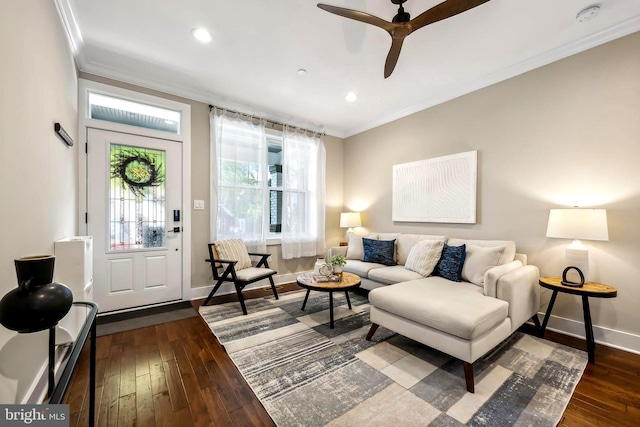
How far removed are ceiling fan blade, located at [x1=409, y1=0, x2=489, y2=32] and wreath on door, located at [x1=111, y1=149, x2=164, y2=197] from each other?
321 cm

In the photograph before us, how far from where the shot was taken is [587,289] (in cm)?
215

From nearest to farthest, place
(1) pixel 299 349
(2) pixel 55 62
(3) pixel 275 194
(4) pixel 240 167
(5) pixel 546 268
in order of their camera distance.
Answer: (2) pixel 55 62, (1) pixel 299 349, (5) pixel 546 268, (4) pixel 240 167, (3) pixel 275 194

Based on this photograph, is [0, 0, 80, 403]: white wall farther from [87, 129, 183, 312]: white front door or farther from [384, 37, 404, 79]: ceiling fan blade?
[384, 37, 404, 79]: ceiling fan blade

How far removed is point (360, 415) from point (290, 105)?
3.81m

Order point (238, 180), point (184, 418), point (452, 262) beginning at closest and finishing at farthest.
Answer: point (184, 418) → point (452, 262) → point (238, 180)

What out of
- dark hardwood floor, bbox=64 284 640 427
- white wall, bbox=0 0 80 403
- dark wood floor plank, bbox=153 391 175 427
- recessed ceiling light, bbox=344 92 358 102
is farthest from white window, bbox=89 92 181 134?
dark wood floor plank, bbox=153 391 175 427

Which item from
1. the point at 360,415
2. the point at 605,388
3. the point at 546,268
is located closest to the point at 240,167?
the point at 360,415

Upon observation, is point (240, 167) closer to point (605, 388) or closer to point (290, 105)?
point (290, 105)

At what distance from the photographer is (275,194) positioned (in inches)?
171

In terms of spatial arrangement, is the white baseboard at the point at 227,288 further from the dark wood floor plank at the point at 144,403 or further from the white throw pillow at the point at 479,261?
the white throw pillow at the point at 479,261

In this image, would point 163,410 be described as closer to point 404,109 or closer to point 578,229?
point 578,229

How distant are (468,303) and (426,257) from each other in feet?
3.64

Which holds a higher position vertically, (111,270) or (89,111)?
(89,111)

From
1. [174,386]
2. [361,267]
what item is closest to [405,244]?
[361,267]
